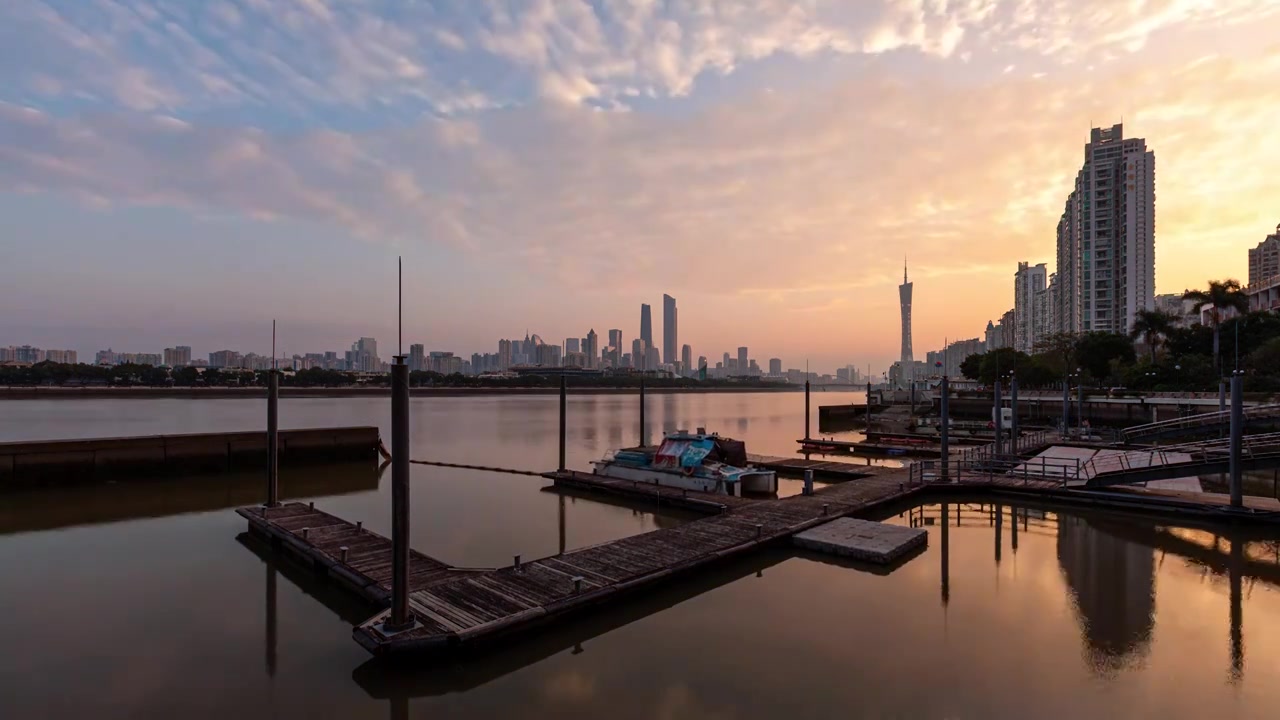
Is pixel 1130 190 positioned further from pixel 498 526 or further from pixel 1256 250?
pixel 498 526

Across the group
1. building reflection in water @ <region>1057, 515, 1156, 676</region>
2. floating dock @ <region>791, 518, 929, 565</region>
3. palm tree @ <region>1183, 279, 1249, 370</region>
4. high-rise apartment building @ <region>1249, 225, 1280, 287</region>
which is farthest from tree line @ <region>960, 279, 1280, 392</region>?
high-rise apartment building @ <region>1249, 225, 1280, 287</region>

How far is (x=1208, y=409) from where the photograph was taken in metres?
45.1

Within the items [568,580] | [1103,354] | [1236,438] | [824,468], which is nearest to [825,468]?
[824,468]

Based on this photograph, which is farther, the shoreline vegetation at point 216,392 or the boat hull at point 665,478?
the shoreline vegetation at point 216,392

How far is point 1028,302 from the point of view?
187250 millimetres

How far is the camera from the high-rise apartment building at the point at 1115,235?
112 metres

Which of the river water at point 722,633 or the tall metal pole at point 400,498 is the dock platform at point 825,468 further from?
the tall metal pole at point 400,498

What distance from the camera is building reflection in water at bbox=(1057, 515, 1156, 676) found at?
1030 centimetres

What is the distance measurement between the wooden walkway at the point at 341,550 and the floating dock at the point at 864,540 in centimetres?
868

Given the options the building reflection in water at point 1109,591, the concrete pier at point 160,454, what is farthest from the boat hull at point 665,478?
the concrete pier at point 160,454

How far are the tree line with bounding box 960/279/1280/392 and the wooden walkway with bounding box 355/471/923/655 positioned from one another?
123 ft

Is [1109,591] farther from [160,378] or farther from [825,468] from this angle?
[160,378]

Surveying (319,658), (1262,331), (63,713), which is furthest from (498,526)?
(1262,331)

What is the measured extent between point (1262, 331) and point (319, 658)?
82.1 m
